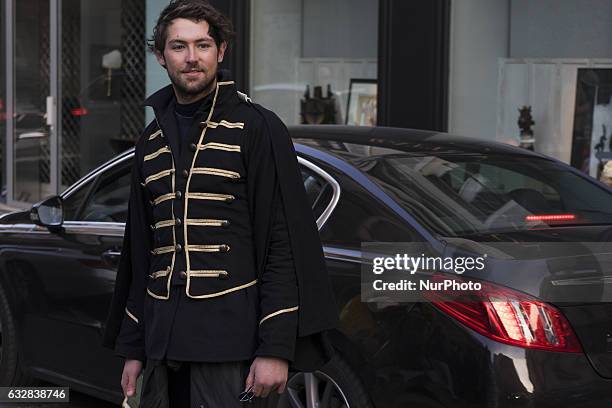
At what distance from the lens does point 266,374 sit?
3275 millimetres

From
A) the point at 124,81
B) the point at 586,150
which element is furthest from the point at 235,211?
the point at 124,81

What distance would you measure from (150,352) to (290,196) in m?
0.61

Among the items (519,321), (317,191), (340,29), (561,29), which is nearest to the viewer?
(519,321)

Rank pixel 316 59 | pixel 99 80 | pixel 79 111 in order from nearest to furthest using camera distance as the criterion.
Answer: pixel 316 59
pixel 99 80
pixel 79 111

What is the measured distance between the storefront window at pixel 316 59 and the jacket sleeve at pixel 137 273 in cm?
748

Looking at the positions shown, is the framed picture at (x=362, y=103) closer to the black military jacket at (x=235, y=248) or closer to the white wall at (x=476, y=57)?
the white wall at (x=476, y=57)

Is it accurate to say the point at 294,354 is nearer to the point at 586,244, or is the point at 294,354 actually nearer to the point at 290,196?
the point at 290,196

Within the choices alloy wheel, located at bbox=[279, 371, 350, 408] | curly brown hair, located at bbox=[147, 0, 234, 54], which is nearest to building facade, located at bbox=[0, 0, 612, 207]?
alloy wheel, located at bbox=[279, 371, 350, 408]

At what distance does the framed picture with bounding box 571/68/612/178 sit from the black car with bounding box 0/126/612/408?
451 cm

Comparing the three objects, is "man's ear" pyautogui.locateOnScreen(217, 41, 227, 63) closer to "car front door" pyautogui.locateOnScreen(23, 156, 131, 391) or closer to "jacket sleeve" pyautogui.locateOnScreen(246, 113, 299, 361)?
"jacket sleeve" pyautogui.locateOnScreen(246, 113, 299, 361)

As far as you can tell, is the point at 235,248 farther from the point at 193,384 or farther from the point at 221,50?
the point at 221,50

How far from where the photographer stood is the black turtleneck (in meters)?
3.44

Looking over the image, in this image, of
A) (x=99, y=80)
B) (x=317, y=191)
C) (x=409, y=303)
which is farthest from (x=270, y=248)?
(x=99, y=80)

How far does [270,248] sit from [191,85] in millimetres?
514
